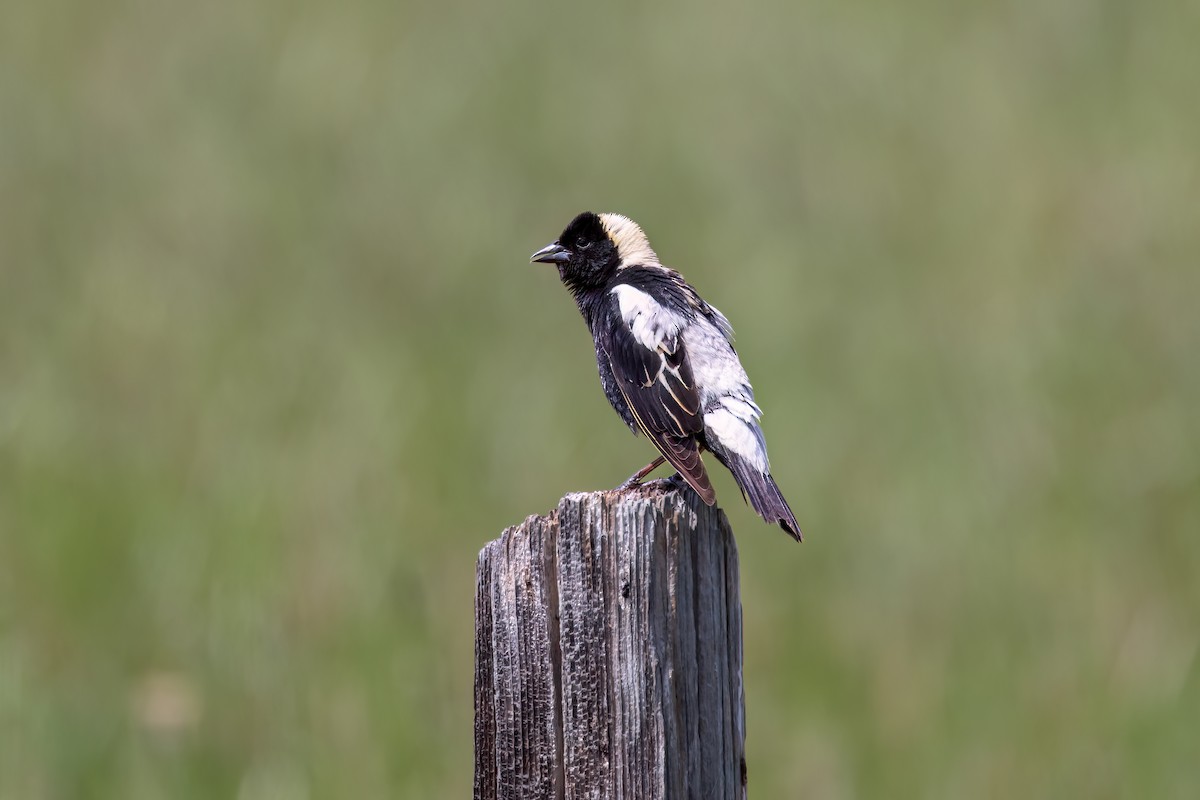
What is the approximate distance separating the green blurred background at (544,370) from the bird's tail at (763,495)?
5.23ft

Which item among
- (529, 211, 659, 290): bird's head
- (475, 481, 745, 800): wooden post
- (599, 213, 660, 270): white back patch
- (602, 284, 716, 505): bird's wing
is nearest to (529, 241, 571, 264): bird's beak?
(529, 211, 659, 290): bird's head

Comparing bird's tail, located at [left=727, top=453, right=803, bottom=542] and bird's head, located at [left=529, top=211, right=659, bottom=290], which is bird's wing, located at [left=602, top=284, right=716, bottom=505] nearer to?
bird's tail, located at [left=727, top=453, right=803, bottom=542]

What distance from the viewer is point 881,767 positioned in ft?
15.1

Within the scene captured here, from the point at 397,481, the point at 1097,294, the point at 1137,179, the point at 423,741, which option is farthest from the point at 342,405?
the point at 1137,179

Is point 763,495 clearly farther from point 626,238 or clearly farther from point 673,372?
point 626,238

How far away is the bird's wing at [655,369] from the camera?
3.33 metres

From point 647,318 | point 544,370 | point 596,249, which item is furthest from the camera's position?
point 544,370

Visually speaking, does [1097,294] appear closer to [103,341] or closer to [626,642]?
[103,341]

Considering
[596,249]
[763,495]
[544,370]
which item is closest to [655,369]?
[763,495]

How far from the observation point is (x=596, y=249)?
415 centimetres

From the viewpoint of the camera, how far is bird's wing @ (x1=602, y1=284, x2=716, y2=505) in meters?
3.33

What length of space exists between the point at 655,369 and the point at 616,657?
62.5 inches

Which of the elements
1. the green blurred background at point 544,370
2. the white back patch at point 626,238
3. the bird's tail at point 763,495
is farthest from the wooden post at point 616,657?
the green blurred background at point 544,370

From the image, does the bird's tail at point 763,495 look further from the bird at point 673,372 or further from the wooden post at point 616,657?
the wooden post at point 616,657
